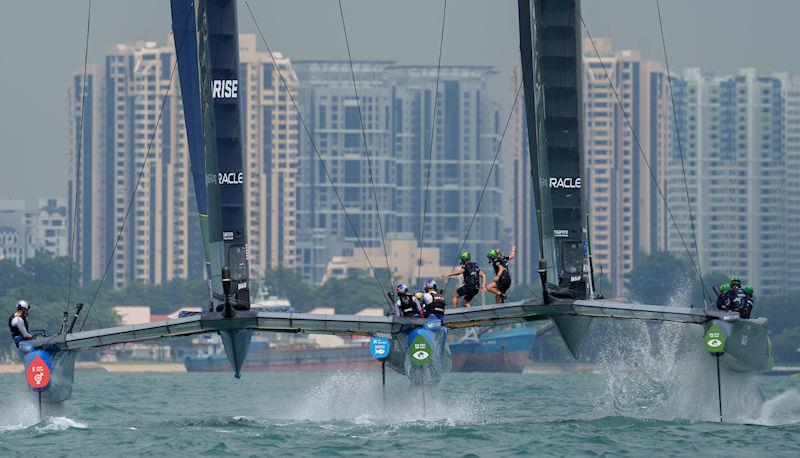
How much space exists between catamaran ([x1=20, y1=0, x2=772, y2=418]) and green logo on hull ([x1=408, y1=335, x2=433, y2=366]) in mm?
15

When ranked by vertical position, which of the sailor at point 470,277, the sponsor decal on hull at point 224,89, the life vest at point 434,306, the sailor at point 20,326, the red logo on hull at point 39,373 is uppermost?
the sponsor decal on hull at point 224,89

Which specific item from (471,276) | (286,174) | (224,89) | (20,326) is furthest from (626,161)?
(20,326)

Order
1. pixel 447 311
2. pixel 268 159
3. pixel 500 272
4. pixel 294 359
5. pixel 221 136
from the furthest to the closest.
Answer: pixel 268 159
pixel 294 359
pixel 500 272
pixel 447 311
pixel 221 136

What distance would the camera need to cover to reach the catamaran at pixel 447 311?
30.4 m

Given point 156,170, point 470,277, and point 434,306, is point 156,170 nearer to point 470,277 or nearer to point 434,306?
point 470,277

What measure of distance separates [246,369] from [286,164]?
280 ft

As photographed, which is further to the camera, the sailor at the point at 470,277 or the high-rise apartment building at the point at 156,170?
the high-rise apartment building at the point at 156,170

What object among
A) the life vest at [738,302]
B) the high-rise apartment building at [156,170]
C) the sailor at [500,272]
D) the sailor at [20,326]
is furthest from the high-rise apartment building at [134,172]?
the life vest at [738,302]

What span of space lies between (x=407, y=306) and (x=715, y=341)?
4.85 m

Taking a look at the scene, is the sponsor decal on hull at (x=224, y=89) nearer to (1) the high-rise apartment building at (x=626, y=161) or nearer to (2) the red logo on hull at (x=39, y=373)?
(2) the red logo on hull at (x=39, y=373)

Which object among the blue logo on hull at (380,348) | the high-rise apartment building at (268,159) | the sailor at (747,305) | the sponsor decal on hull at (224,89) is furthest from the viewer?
the high-rise apartment building at (268,159)

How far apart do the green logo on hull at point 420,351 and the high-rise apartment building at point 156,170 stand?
141421 millimetres

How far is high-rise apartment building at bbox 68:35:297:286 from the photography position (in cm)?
17700

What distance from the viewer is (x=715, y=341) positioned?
30000mm
